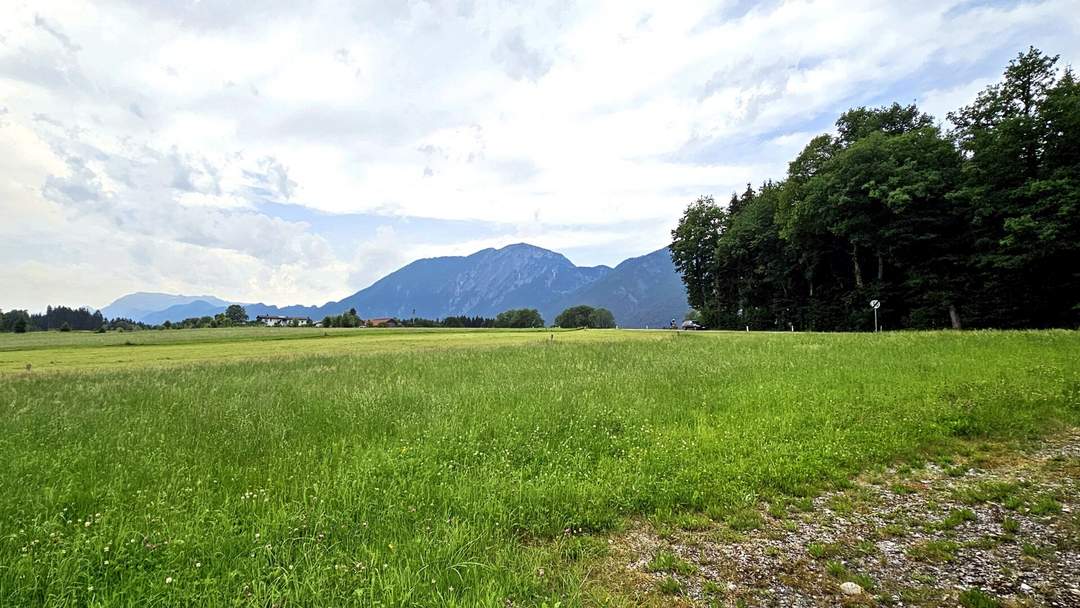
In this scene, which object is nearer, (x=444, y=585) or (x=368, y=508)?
(x=444, y=585)

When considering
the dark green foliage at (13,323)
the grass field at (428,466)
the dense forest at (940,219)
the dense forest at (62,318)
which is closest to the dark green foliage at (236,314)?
the dense forest at (62,318)

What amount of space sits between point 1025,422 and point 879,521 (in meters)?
6.36

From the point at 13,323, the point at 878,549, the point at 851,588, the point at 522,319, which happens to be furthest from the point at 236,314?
the point at 851,588

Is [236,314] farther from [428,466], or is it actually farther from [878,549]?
[878,549]

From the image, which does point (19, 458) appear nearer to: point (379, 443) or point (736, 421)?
point (379, 443)

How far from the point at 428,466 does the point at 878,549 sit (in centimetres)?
554

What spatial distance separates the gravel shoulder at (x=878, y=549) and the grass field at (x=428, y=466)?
1.33ft

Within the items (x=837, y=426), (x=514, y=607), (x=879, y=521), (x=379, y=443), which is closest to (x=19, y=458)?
(x=379, y=443)

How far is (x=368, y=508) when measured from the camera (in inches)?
214

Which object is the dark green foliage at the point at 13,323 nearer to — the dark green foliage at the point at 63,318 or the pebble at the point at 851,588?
the dark green foliage at the point at 63,318

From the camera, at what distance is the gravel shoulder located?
3.90 m

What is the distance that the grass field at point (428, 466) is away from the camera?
407cm

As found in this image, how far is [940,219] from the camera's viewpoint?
43.4 metres

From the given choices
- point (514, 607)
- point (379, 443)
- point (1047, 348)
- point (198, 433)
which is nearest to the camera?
point (514, 607)
